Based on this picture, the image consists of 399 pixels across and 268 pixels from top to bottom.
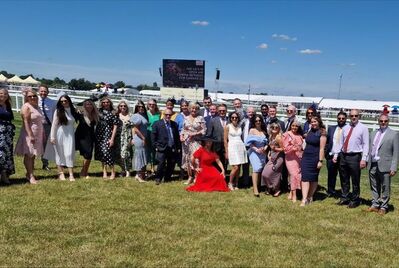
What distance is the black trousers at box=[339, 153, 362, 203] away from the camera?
26.7 ft

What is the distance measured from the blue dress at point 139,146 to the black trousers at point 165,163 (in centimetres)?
35

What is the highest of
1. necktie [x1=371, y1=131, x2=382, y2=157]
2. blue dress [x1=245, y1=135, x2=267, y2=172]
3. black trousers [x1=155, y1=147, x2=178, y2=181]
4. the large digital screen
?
the large digital screen

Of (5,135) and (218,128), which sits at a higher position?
(218,128)

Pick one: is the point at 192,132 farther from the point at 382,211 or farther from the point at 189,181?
the point at 382,211

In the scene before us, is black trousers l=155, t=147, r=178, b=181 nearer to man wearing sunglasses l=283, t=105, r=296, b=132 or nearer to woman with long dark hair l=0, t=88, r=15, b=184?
man wearing sunglasses l=283, t=105, r=296, b=132

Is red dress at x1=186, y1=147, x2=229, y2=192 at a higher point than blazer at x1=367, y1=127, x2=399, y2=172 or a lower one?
lower

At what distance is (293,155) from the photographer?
350 inches

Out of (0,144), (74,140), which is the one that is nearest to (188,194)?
(74,140)

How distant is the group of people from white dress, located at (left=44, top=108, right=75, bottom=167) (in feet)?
0.07

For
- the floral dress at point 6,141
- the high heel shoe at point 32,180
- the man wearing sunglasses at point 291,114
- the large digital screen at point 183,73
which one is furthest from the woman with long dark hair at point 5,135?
the large digital screen at point 183,73

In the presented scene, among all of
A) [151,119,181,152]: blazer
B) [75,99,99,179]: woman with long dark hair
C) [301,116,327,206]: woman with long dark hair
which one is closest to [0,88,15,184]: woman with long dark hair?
[75,99,99,179]: woman with long dark hair

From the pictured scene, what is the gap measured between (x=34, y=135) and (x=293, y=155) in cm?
544

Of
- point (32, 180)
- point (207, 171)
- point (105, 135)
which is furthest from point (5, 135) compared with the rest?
point (207, 171)

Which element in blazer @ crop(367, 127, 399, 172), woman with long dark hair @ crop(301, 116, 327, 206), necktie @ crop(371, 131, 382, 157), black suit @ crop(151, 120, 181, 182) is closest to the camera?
blazer @ crop(367, 127, 399, 172)
